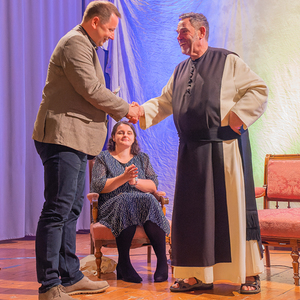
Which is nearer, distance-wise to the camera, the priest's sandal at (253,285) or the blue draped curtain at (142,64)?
the priest's sandal at (253,285)

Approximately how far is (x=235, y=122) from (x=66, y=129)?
3.23 feet

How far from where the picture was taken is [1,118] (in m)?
4.24

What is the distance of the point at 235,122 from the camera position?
7.52ft

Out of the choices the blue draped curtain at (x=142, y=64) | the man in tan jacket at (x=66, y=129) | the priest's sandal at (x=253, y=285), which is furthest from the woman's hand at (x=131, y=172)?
the blue draped curtain at (x=142, y=64)

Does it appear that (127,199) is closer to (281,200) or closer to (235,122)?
(235,122)

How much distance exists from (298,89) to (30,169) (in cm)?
306

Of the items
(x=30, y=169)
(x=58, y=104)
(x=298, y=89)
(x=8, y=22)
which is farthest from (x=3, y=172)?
(x=298, y=89)

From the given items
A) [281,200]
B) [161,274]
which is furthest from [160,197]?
[281,200]

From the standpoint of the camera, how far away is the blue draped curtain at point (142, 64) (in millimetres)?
3967

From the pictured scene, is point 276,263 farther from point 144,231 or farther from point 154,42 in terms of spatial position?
point 154,42

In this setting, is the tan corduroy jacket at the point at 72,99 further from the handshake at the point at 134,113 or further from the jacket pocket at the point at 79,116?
the handshake at the point at 134,113

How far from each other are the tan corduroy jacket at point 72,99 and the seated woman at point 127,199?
0.74 metres

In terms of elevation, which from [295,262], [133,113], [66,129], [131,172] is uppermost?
[133,113]

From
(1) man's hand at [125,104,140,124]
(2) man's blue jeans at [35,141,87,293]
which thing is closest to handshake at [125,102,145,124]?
(1) man's hand at [125,104,140,124]
